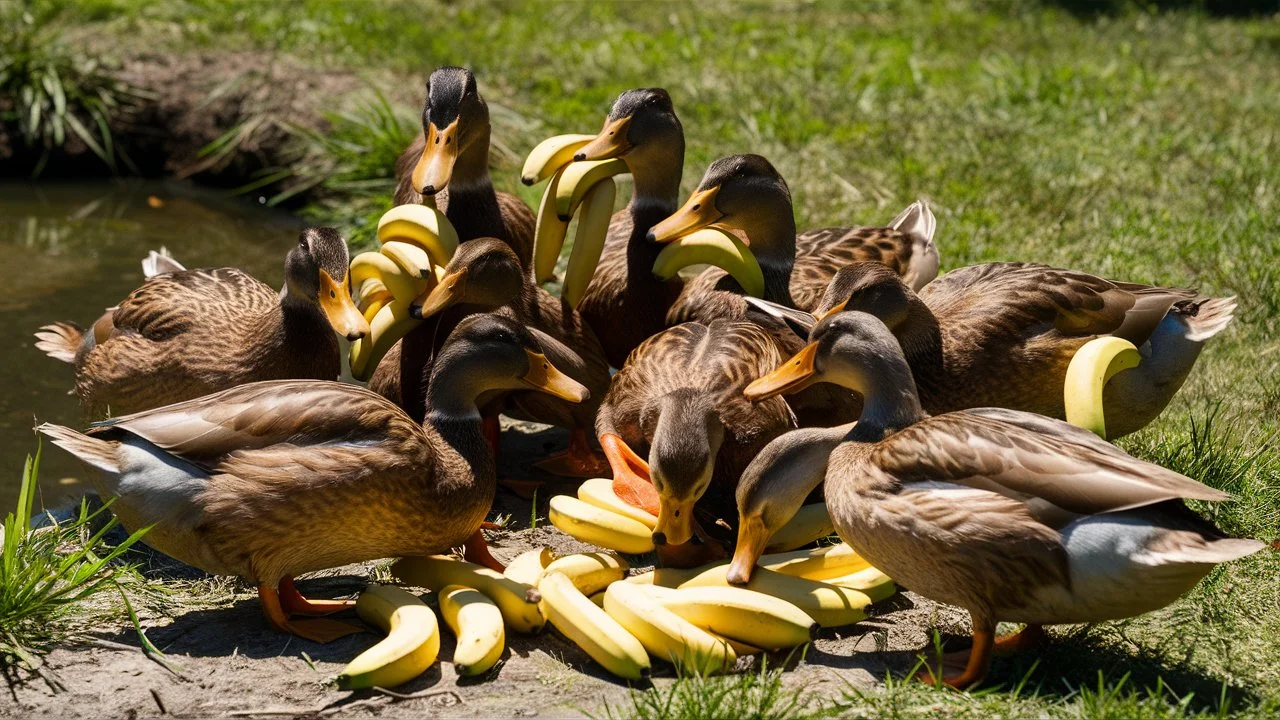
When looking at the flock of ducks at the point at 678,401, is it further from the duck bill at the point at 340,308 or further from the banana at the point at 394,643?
the banana at the point at 394,643

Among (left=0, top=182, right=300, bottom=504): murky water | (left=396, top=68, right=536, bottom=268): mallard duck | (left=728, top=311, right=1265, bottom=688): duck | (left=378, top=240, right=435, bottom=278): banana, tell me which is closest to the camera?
(left=728, top=311, right=1265, bottom=688): duck

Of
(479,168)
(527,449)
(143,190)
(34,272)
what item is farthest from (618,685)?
(143,190)

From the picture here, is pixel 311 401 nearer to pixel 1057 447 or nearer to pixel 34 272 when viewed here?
pixel 1057 447

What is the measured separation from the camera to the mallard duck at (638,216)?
5.96 m

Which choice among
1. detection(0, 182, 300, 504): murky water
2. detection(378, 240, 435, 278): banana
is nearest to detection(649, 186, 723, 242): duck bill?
detection(378, 240, 435, 278): banana

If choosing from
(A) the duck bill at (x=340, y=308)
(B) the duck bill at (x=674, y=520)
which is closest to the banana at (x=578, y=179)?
(A) the duck bill at (x=340, y=308)

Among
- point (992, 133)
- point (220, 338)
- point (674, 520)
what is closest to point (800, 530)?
point (674, 520)

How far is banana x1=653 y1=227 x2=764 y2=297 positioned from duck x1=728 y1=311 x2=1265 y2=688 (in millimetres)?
1422

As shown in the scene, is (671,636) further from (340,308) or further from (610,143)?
(610,143)

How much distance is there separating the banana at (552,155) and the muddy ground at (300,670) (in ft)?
7.14

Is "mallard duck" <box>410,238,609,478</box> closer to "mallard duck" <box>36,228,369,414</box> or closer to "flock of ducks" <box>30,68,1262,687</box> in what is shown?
"flock of ducks" <box>30,68,1262,687</box>

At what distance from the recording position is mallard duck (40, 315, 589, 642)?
4164mm

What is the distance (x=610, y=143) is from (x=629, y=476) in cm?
173

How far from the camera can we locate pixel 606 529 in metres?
4.69
